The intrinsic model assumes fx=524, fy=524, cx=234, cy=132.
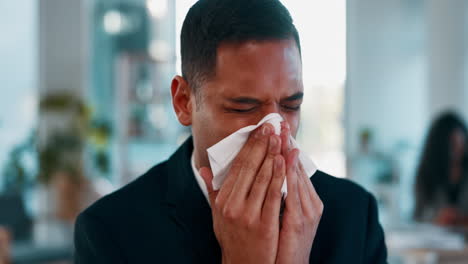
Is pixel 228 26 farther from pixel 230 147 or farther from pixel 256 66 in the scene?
pixel 230 147

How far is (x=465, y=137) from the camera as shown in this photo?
151 inches

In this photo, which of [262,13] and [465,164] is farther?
[465,164]

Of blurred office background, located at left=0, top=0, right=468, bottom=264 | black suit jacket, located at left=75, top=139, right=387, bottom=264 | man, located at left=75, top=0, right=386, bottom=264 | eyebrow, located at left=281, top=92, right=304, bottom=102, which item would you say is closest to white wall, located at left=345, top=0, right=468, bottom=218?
blurred office background, located at left=0, top=0, right=468, bottom=264

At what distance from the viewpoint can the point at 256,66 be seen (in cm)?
102

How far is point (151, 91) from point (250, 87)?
239 inches

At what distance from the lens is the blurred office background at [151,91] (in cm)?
630

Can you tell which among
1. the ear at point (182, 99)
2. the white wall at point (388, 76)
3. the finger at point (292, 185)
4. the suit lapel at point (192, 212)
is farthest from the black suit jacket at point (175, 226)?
the white wall at point (388, 76)

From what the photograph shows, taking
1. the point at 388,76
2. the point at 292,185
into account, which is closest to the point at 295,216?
the point at 292,185

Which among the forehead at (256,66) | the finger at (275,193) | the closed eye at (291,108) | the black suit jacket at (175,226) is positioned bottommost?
the black suit jacket at (175,226)

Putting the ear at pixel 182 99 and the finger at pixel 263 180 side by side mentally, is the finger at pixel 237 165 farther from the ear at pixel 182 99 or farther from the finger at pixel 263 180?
the ear at pixel 182 99

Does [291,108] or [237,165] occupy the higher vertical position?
[291,108]

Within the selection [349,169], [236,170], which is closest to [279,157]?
[236,170]

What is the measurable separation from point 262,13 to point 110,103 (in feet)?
20.5

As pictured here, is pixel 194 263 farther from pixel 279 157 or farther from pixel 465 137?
pixel 465 137
